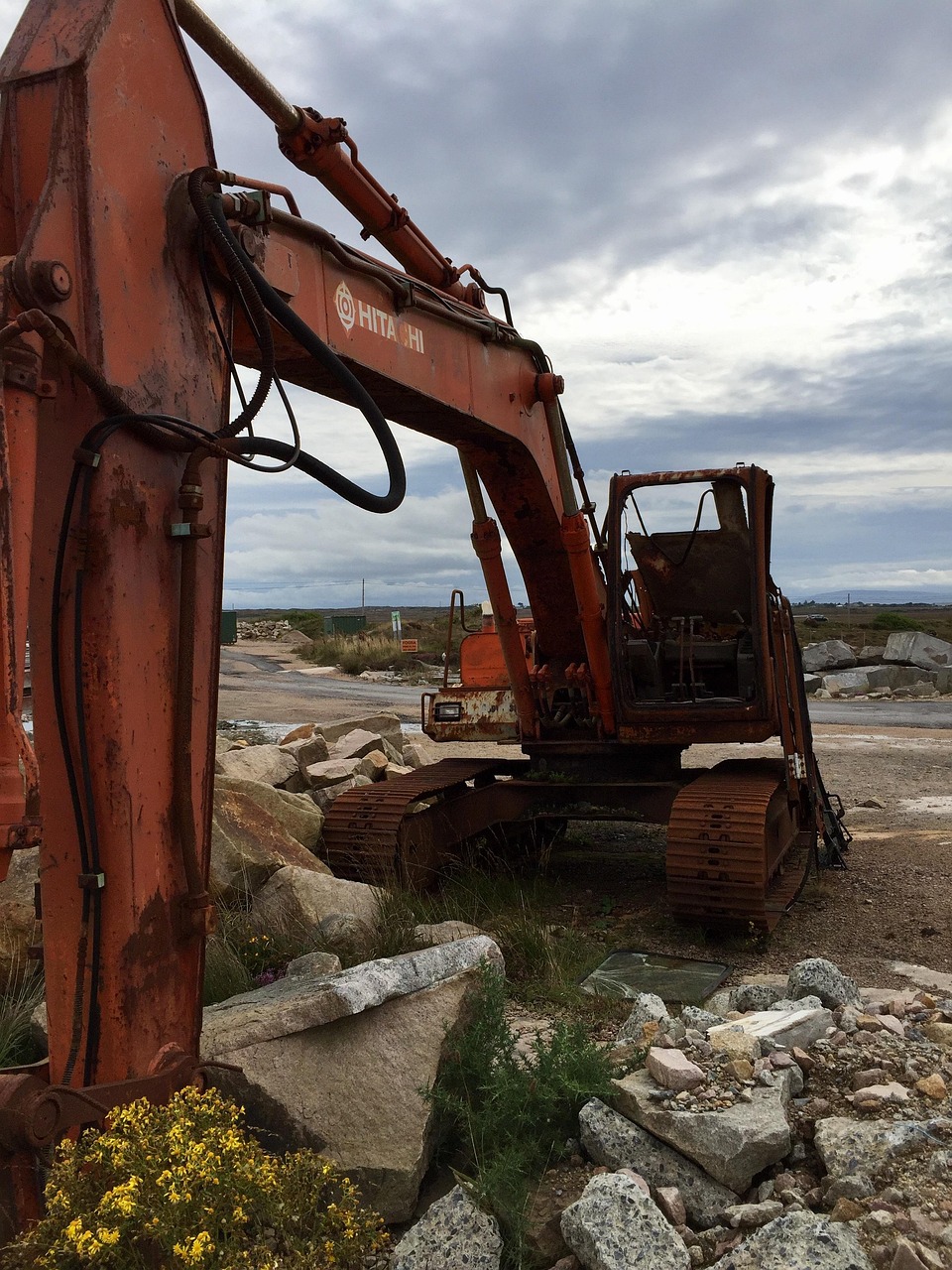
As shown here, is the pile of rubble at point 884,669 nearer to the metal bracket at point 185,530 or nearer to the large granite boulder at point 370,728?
the large granite boulder at point 370,728

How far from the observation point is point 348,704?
21.5 metres

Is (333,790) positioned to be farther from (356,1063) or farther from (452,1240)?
(452,1240)

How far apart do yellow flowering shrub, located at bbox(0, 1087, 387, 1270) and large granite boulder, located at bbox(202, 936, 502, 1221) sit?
0.53 metres

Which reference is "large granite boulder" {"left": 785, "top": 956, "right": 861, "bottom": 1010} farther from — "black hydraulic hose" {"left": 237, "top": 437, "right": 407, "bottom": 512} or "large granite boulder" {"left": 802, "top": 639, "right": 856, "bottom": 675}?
"large granite boulder" {"left": 802, "top": 639, "right": 856, "bottom": 675}

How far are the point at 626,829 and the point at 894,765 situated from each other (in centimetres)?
507

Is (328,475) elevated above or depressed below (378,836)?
above

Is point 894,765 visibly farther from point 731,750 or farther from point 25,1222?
point 25,1222

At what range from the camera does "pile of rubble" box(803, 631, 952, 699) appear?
25.5 metres

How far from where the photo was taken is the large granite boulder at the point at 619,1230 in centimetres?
285

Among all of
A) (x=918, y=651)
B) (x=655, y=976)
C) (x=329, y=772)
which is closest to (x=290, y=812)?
(x=329, y=772)

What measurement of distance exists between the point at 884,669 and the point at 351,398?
2489cm

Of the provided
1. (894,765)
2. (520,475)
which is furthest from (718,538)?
(894,765)

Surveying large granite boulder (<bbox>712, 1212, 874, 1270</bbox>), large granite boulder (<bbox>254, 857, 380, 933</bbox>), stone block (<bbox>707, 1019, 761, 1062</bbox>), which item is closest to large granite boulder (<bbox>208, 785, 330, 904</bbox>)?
large granite boulder (<bbox>254, 857, 380, 933</bbox>)

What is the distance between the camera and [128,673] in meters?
3.08
